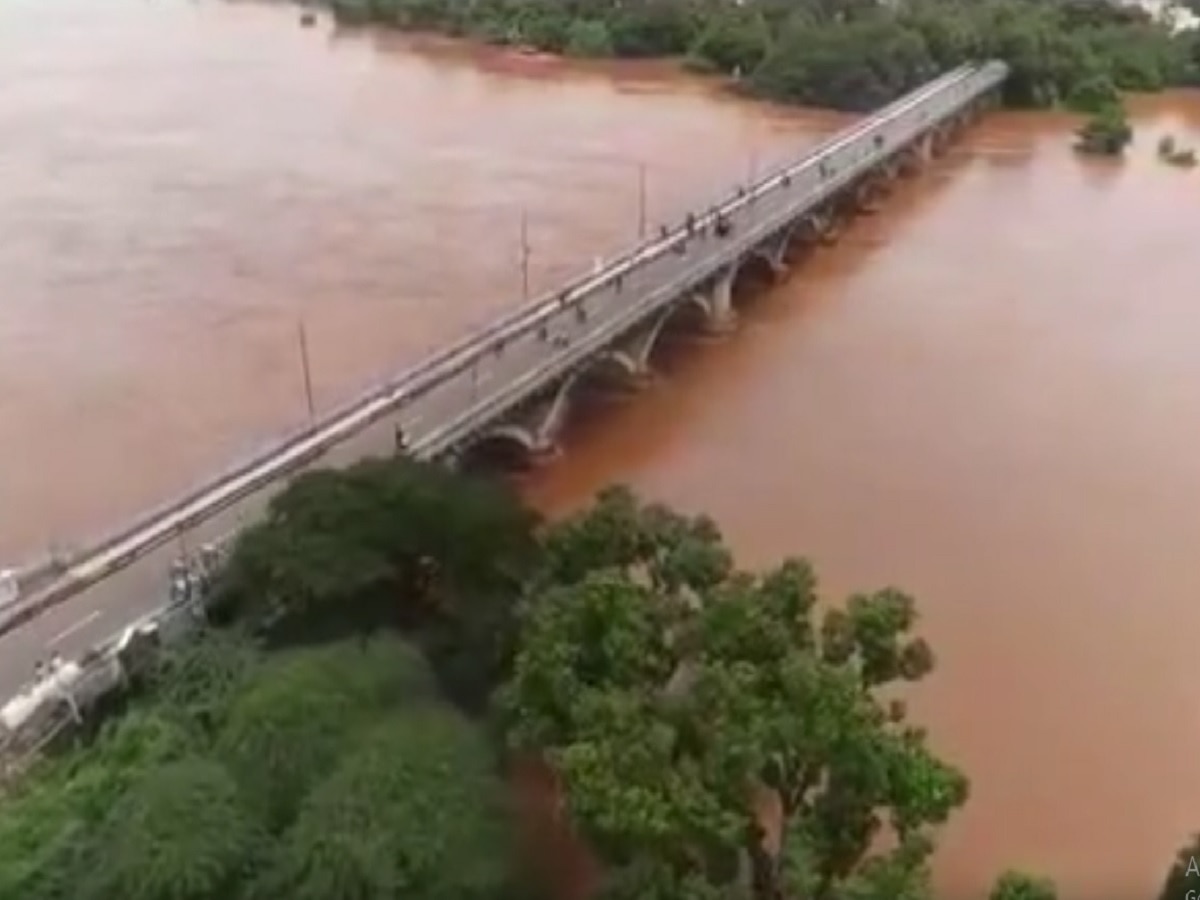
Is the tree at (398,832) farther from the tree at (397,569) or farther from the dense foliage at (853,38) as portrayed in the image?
the dense foliage at (853,38)

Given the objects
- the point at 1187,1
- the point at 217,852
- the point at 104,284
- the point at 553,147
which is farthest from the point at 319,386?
the point at 1187,1

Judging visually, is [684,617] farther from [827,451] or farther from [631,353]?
[631,353]

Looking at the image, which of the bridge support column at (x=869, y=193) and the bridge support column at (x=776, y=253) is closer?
the bridge support column at (x=776, y=253)

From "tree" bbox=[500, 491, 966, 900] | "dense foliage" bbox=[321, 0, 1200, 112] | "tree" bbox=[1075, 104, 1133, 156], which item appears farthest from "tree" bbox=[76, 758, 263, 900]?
"dense foliage" bbox=[321, 0, 1200, 112]

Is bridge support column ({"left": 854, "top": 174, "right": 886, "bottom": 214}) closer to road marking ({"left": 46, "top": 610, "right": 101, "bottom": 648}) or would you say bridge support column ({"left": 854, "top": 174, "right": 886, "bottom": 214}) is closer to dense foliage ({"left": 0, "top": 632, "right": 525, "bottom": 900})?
road marking ({"left": 46, "top": 610, "right": 101, "bottom": 648})

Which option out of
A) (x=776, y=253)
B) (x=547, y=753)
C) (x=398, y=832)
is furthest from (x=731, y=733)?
(x=776, y=253)

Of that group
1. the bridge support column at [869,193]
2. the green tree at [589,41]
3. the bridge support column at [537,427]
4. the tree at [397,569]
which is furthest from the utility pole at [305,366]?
the green tree at [589,41]

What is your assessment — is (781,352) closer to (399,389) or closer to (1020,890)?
(399,389)
